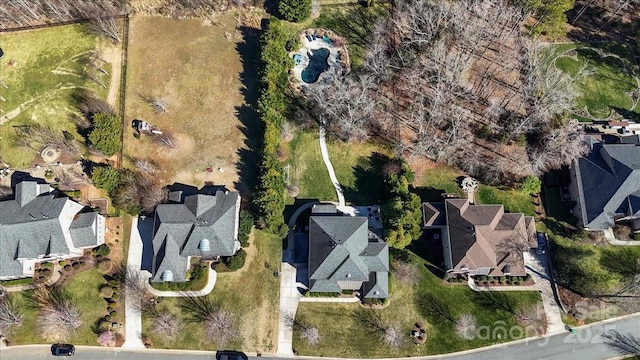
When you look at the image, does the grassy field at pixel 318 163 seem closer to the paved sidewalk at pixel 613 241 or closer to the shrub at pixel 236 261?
the shrub at pixel 236 261

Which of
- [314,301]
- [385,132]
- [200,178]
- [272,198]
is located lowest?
[314,301]

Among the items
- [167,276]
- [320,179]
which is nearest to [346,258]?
[320,179]

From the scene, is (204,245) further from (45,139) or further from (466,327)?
(466,327)

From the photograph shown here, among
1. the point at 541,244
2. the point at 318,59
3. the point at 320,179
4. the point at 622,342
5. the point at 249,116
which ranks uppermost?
the point at 318,59

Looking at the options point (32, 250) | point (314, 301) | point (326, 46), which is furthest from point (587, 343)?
point (32, 250)

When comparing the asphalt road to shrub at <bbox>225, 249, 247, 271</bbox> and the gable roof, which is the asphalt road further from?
shrub at <bbox>225, 249, 247, 271</bbox>

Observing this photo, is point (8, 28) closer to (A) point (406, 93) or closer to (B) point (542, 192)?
(A) point (406, 93)
